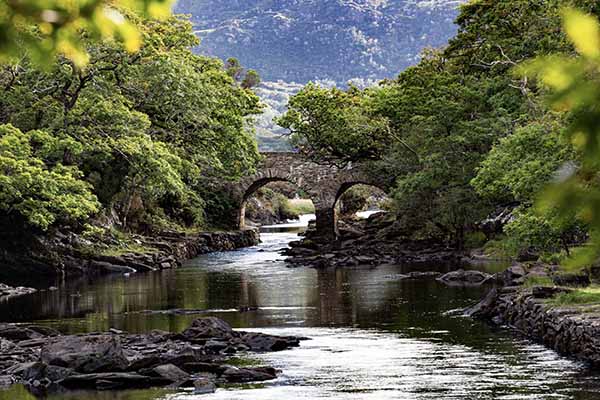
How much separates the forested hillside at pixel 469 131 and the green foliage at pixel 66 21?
17.4 m

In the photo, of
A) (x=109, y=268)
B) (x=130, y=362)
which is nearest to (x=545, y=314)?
(x=130, y=362)

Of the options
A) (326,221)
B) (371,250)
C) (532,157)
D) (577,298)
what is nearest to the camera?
(577,298)

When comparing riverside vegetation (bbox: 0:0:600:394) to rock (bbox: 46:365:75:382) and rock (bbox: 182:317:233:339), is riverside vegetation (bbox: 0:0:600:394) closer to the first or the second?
rock (bbox: 182:317:233:339)

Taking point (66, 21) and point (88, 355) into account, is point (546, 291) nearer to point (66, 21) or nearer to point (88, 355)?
point (88, 355)

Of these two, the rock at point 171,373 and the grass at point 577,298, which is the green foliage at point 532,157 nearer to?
the grass at point 577,298

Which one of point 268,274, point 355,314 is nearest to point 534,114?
point 355,314

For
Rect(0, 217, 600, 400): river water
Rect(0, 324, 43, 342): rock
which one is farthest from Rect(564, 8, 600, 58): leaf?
Rect(0, 324, 43, 342): rock

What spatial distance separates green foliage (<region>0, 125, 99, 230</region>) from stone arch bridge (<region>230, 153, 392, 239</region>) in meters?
25.5

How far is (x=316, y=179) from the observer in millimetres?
66938

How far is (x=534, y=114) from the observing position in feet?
110

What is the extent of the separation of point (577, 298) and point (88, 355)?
10479 millimetres

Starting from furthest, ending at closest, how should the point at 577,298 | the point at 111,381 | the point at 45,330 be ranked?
the point at 45,330
the point at 577,298
the point at 111,381

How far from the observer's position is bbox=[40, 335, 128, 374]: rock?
19.1 m

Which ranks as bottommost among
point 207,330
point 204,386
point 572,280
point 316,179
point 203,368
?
point 204,386
